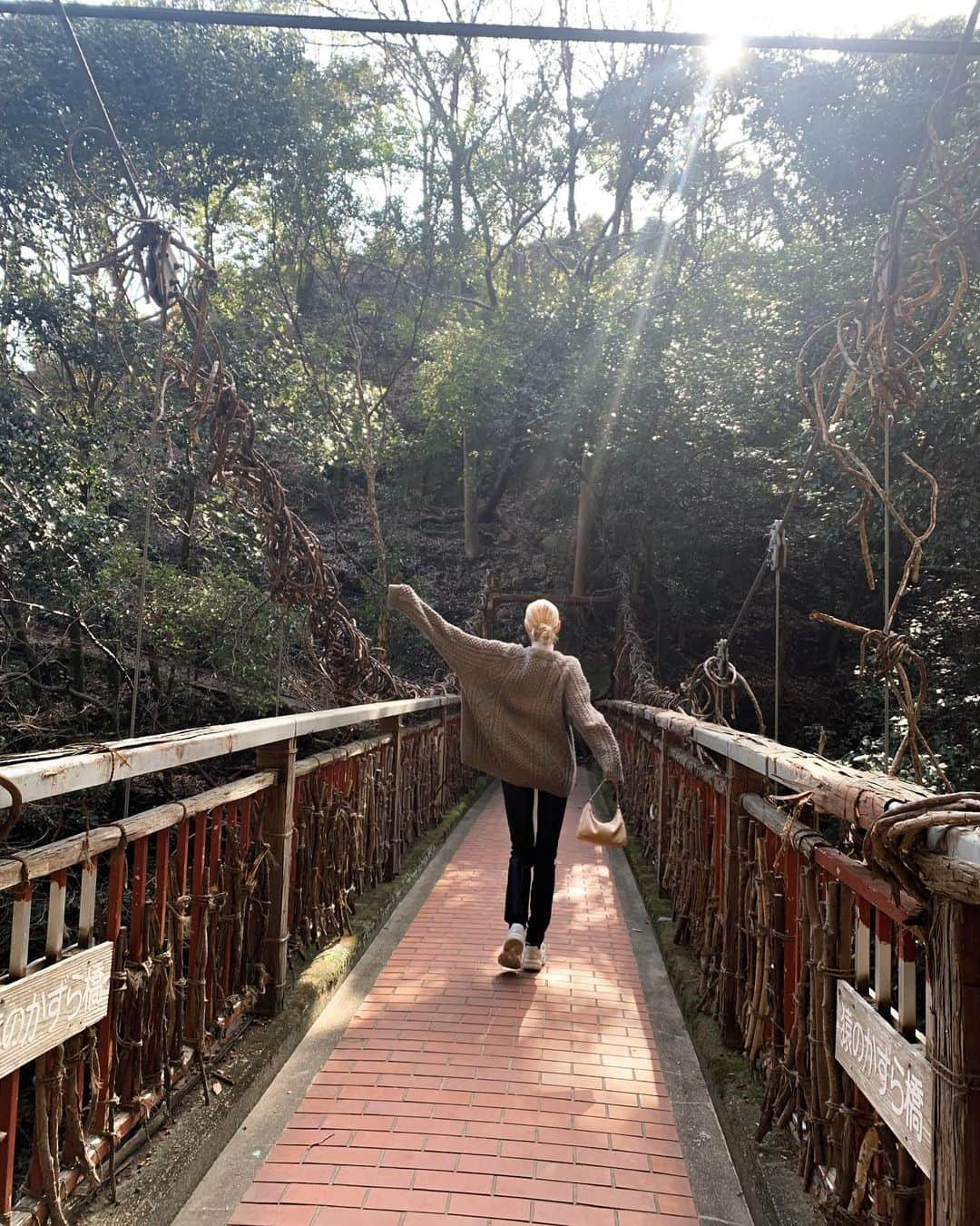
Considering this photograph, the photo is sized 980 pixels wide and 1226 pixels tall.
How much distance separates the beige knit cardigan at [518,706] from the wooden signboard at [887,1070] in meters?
1.90

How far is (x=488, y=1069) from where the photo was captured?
2.64 metres

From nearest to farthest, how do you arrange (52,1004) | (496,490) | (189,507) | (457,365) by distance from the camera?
(52,1004)
(189,507)
(457,365)
(496,490)

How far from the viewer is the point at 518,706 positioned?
11.6 feet

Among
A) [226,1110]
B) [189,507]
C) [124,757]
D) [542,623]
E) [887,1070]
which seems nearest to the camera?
[887,1070]

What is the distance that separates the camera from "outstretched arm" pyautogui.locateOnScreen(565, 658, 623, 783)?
321 cm

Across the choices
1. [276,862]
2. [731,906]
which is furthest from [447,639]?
[731,906]

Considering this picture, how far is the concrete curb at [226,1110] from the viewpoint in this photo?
1.74 meters

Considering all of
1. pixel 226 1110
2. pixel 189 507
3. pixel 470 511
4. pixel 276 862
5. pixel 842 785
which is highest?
pixel 470 511

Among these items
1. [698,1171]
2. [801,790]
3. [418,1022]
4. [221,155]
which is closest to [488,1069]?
[418,1022]

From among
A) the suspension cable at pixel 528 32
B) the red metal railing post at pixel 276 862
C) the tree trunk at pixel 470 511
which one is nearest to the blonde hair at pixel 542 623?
the red metal railing post at pixel 276 862

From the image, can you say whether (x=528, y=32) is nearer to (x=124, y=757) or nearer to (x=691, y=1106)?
(x=124, y=757)

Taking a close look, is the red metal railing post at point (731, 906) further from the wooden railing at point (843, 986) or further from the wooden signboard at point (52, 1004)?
the wooden signboard at point (52, 1004)

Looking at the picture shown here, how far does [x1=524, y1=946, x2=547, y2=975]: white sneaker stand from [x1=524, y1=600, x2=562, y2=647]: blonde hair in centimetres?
119

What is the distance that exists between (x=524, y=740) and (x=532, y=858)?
46cm
